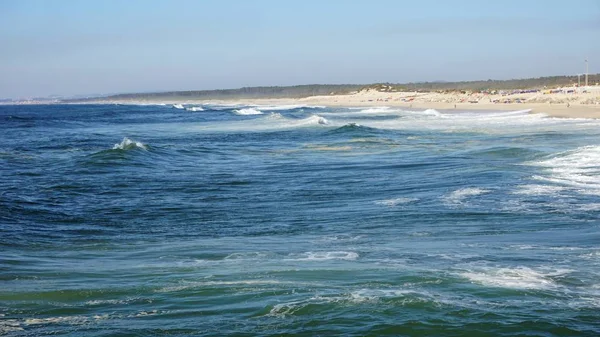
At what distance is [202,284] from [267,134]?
36.9 metres

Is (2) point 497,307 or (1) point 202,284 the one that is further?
(1) point 202,284

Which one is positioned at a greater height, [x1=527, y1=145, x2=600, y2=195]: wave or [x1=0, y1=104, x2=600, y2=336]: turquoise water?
[x1=0, y1=104, x2=600, y2=336]: turquoise water

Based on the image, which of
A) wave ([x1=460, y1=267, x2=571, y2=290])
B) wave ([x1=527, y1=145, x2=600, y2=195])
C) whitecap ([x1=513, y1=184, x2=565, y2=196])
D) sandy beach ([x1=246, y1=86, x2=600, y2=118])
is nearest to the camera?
wave ([x1=460, y1=267, x2=571, y2=290])

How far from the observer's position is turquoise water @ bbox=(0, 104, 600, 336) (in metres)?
8.64

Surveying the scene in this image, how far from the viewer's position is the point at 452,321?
330 inches

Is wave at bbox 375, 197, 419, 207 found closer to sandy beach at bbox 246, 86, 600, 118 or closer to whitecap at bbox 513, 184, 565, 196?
whitecap at bbox 513, 184, 565, 196

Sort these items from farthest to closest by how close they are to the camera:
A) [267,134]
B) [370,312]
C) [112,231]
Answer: [267,134]
[112,231]
[370,312]

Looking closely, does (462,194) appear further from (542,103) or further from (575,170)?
(542,103)

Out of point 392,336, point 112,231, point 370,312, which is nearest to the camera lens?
point 392,336

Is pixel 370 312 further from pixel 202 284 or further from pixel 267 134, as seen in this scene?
pixel 267 134

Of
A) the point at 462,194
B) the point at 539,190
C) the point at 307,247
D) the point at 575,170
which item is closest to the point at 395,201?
the point at 462,194

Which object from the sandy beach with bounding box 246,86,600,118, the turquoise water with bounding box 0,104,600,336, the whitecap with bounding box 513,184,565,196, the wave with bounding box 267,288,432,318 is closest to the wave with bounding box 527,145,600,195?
the turquoise water with bounding box 0,104,600,336

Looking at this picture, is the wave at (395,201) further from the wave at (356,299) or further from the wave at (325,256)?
the wave at (356,299)

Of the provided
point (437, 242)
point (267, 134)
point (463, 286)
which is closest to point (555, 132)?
point (267, 134)
